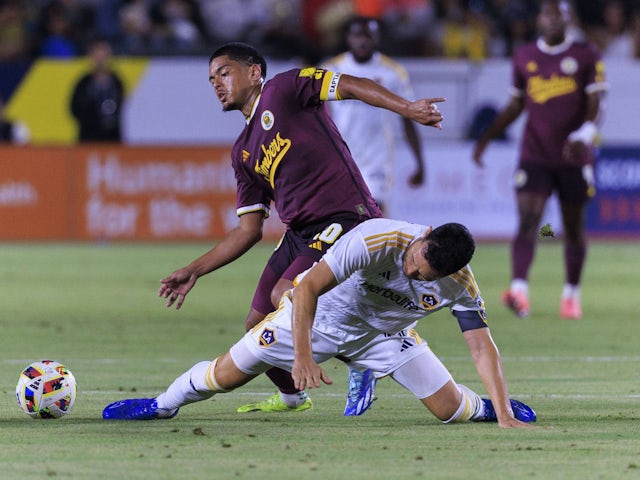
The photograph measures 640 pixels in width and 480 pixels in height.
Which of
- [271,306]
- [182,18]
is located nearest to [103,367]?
[271,306]

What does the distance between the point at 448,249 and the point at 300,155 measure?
1526 mm

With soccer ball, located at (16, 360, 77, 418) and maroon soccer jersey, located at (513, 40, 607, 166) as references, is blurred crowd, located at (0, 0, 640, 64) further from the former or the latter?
soccer ball, located at (16, 360, 77, 418)

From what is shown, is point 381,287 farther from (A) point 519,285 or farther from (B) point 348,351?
(A) point 519,285

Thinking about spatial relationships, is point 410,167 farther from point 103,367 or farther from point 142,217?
point 103,367

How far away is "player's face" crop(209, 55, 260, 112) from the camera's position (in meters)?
7.11

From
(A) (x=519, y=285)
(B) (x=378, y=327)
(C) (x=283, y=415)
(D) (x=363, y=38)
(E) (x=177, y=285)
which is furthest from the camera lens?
(A) (x=519, y=285)

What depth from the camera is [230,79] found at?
7.11 meters

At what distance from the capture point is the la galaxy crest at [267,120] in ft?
23.2

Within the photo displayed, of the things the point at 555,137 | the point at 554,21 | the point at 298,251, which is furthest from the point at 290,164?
the point at 554,21

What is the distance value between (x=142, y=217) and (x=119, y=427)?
13686 millimetres

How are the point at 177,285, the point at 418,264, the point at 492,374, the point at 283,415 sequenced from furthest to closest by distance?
the point at 283,415, the point at 177,285, the point at 492,374, the point at 418,264

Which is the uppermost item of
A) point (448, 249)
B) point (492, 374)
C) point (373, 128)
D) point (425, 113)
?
point (425, 113)

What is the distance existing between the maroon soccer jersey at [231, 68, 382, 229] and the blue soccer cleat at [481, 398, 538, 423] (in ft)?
3.76

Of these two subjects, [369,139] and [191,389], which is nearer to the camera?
[191,389]
